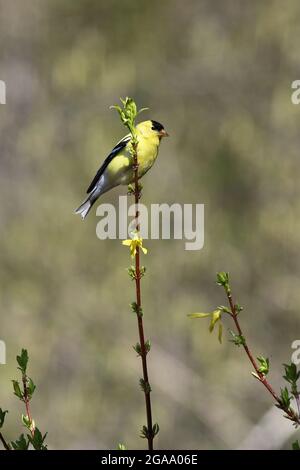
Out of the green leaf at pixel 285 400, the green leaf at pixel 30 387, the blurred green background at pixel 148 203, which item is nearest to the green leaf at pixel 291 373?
the green leaf at pixel 285 400

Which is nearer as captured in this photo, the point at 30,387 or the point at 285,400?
the point at 285,400

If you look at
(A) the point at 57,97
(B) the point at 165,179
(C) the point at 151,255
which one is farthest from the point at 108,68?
(C) the point at 151,255

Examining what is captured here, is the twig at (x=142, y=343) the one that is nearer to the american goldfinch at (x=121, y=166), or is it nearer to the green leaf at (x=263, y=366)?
the green leaf at (x=263, y=366)

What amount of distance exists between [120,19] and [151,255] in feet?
8.55

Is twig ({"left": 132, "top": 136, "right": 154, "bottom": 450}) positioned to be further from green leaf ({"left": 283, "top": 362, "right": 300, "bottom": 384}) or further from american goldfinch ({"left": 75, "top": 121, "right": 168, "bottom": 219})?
american goldfinch ({"left": 75, "top": 121, "right": 168, "bottom": 219})

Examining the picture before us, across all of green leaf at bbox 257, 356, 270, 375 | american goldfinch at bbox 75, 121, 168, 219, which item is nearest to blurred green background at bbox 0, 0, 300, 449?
american goldfinch at bbox 75, 121, 168, 219

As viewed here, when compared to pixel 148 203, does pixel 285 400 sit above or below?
→ below

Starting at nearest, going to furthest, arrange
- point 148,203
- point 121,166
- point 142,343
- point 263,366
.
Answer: point 142,343
point 263,366
point 121,166
point 148,203

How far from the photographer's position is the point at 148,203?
8.35 metres

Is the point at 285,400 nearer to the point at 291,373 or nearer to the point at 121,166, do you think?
the point at 291,373

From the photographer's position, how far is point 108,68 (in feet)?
30.3

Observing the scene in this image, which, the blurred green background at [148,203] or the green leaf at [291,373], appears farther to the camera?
the blurred green background at [148,203]

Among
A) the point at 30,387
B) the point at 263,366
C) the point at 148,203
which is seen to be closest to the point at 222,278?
the point at 263,366

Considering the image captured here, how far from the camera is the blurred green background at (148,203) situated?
321 inches
